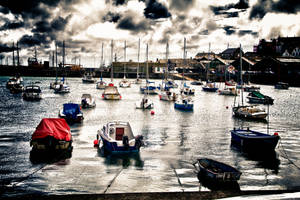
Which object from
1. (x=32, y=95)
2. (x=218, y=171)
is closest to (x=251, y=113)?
(x=218, y=171)

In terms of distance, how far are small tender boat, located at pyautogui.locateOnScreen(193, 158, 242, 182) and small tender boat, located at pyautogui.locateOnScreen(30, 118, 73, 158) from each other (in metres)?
12.3

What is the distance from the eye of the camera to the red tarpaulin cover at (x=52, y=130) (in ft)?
84.3

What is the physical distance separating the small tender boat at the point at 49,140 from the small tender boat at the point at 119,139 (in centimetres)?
344

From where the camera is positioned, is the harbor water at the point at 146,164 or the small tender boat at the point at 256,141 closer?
the harbor water at the point at 146,164

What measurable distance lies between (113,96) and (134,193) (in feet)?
206

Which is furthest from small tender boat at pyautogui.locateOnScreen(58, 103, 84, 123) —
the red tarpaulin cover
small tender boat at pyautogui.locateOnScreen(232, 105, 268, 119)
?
small tender boat at pyautogui.locateOnScreen(232, 105, 268, 119)

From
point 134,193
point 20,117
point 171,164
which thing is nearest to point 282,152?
point 171,164

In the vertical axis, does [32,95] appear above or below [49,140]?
above

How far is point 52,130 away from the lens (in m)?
26.1

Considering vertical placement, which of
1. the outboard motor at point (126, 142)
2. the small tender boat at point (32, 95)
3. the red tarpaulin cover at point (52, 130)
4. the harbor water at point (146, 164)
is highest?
the small tender boat at point (32, 95)

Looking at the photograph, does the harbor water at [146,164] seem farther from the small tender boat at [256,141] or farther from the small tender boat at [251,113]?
the small tender boat at [251,113]

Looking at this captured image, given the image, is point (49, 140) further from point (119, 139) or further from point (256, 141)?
point (256, 141)

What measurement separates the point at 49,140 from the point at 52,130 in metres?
0.94

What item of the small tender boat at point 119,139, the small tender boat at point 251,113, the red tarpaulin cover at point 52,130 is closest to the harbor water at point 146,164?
the small tender boat at point 119,139
